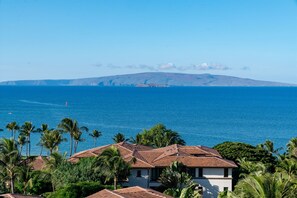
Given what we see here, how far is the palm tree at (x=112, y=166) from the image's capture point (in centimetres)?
3922

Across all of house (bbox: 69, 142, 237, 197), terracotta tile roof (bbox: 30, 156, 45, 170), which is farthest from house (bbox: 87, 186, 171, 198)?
terracotta tile roof (bbox: 30, 156, 45, 170)

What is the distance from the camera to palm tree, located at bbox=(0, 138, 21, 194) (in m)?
36.5

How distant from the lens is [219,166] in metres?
45.1

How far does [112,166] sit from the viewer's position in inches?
1548

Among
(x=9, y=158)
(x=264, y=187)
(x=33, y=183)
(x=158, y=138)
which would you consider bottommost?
(x=33, y=183)

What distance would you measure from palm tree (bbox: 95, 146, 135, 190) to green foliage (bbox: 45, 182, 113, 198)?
1746mm

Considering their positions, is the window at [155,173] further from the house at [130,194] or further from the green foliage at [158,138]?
the green foliage at [158,138]

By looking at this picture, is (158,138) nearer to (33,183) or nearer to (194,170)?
(194,170)

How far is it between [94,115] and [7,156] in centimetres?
13019

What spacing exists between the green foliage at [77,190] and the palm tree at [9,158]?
10.2 feet

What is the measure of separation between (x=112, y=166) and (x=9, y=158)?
304 inches

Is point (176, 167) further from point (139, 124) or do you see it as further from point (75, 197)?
point (139, 124)

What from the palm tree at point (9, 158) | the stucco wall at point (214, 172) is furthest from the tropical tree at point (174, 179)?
the palm tree at point (9, 158)

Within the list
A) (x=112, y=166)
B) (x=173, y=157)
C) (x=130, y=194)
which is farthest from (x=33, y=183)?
(x=173, y=157)
